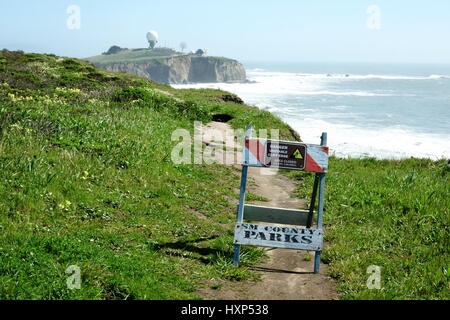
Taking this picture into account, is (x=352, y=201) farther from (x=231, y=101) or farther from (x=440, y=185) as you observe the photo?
(x=231, y=101)

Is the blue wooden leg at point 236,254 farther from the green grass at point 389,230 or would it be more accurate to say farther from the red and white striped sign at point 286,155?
the green grass at point 389,230

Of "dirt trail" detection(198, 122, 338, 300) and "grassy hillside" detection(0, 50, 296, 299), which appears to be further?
"dirt trail" detection(198, 122, 338, 300)

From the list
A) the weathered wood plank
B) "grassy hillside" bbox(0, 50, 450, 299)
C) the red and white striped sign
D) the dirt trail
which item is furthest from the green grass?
the red and white striped sign

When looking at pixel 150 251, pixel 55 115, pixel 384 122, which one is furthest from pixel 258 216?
pixel 384 122

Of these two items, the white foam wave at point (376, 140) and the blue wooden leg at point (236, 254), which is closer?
the blue wooden leg at point (236, 254)

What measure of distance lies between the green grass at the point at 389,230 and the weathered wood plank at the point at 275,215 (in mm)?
896

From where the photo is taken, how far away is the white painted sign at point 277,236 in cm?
852

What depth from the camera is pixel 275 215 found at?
31.7 feet

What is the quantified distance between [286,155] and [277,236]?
1590mm

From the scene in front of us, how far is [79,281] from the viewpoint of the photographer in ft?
21.7

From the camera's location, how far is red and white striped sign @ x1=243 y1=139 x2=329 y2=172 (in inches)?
324

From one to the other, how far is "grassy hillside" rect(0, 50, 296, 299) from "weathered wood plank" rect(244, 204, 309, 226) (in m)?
0.81

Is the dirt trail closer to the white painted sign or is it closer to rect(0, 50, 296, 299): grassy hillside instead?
rect(0, 50, 296, 299): grassy hillside

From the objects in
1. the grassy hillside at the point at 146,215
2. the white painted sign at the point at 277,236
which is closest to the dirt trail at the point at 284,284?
the grassy hillside at the point at 146,215
